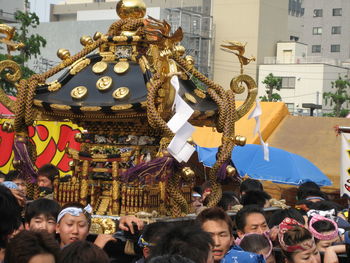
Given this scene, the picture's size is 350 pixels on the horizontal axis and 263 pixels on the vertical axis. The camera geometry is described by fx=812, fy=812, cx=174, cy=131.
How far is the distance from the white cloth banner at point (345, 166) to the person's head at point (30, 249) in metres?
5.92

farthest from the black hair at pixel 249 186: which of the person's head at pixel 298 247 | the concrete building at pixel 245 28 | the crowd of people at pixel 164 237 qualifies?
the concrete building at pixel 245 28

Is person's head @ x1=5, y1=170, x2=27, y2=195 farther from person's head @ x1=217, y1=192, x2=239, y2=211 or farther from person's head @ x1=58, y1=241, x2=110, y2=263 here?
person's head @ x1=58, y1=241, x2=110, y2=263

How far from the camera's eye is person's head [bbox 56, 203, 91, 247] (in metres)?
6.04

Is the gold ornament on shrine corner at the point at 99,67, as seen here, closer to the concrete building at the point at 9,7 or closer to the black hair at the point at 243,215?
the black hair at the point at 243,215

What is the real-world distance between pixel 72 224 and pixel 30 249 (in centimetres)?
183

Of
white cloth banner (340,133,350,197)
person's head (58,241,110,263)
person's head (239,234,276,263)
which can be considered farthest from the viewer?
white cloth banner (340,133,350,197)

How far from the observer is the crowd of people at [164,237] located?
4242mm

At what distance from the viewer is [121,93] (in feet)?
22.3

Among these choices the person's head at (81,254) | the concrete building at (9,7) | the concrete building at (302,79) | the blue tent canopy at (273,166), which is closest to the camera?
the person's head at (81,254)

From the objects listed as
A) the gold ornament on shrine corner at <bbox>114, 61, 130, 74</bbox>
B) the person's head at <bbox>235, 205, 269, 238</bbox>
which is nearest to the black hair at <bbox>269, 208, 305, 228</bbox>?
the person's head at <bbox>235, 205, 269, 238</bbox>

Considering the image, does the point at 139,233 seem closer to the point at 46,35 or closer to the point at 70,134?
the point at 70,134

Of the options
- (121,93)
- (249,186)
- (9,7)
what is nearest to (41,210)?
(121,93)

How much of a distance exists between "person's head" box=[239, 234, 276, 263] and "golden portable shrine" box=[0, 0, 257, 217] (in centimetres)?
82

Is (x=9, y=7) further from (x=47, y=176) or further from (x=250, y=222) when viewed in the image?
(x=250, y=222)
